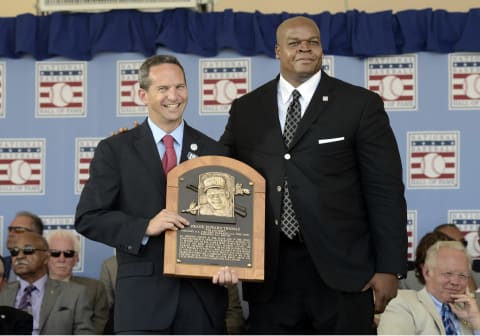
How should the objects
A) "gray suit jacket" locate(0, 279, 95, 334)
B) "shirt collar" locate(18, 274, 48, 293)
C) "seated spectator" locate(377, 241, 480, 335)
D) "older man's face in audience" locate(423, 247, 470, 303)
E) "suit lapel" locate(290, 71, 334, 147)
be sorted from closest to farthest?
1. "suit lapel" locate(290, 71, 334, 147)
2. "seated spectator" locate(377, 241, 480, 335)
3. "older man's face in audience" locate(423, 247, 470, 303)
4. "gray suit jacket" locate(0, 279, 95, 334)
5. "shirt collar" locate(18, 274, 48, 293)

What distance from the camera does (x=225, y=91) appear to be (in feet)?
24.2

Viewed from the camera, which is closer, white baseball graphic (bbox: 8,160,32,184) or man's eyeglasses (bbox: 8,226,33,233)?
man's eyeglasses (bbox: 8,226,33,233)

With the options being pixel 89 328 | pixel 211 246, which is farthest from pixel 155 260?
pixel 89 328

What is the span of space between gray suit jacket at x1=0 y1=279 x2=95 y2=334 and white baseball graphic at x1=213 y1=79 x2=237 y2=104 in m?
1.74

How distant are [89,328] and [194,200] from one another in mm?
2945

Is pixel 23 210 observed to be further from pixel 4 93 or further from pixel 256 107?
pixel 256 107

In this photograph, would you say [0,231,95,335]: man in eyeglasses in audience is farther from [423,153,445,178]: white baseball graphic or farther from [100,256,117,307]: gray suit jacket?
[423,153,445,178]: white baseball graphic

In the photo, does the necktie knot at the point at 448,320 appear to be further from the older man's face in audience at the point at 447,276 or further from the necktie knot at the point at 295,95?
the necktie knot at the point at 295,95

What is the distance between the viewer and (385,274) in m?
4.13

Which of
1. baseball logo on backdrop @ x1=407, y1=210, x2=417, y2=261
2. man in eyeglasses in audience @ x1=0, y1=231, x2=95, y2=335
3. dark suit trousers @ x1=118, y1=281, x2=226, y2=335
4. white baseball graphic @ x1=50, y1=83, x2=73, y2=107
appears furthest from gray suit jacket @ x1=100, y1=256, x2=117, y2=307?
dark suit trousers @ x1=118, y1=281, x2=226, y2=335

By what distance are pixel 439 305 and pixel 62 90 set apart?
3404mm

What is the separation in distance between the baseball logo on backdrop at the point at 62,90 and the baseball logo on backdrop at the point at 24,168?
264 mm

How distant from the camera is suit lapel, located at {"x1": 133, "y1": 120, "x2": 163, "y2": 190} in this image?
4039 mm

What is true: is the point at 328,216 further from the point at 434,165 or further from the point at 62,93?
the point at 62,93
